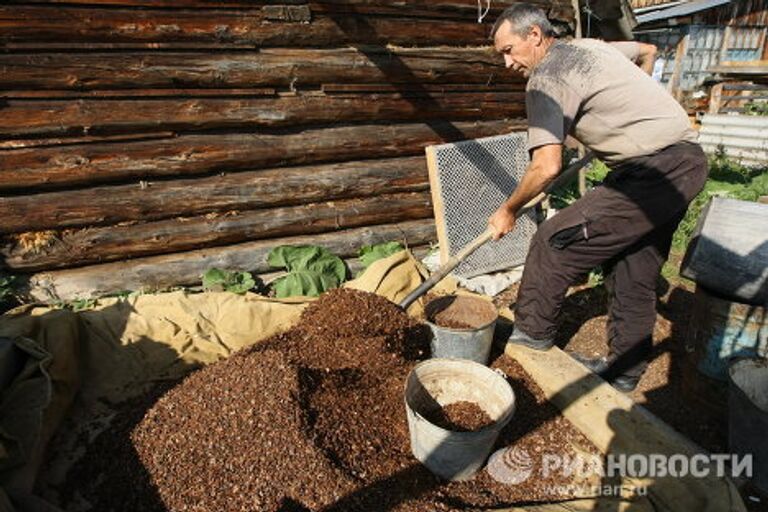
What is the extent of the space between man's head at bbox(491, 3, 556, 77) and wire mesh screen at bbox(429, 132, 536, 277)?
5.12ft

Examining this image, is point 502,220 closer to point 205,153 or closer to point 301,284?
point 301,284

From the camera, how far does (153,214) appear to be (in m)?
3.80

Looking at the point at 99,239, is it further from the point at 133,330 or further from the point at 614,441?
the point at 614,441

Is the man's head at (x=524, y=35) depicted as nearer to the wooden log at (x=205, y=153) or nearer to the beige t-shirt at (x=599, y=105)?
the beige t-shirt at (x=599, y=105)

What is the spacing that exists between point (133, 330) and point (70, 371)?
502mm

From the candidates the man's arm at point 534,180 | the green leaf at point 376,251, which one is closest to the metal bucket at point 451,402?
the man's arm at point 534,180

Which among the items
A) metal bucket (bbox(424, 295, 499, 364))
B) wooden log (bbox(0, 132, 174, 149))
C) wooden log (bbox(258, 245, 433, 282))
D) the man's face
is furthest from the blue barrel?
wooden log (bbox(0, 132, 174, 149))

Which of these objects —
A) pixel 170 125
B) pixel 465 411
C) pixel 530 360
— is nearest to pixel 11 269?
pixel 170 125

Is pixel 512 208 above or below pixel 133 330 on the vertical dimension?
above

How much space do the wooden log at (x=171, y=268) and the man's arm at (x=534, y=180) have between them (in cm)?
181

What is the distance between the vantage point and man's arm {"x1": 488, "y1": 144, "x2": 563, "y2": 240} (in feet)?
8.63

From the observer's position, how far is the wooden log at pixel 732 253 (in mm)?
2941

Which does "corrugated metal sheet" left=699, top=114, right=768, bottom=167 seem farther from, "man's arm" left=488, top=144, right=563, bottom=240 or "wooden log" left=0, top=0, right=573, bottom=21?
"man's arm" left=488, top=144, right=563, bottom=240

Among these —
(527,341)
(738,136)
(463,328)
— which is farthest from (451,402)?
(738,136)
